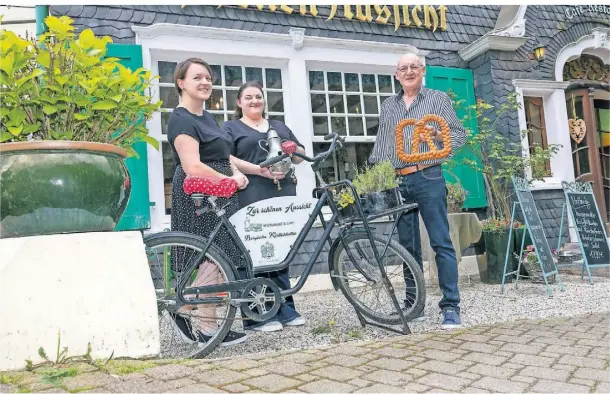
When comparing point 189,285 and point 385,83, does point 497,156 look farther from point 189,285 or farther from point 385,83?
point 189,285

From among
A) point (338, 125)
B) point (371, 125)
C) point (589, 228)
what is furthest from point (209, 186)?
point (589, 228)

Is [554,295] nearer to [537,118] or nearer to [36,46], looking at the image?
[537,118]

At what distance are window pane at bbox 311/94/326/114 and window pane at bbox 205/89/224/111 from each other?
1145 millimetres

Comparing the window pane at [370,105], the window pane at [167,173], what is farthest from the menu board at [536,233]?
the window pane at [167,173]

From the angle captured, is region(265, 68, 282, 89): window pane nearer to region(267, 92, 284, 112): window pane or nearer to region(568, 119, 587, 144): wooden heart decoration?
region(267, 92, 284, 112): window pane

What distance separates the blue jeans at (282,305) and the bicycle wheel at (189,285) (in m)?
0.43

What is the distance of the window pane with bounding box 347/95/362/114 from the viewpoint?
607cm

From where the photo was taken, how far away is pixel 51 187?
7.00 ft

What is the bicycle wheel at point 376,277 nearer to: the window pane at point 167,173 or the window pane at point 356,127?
the window pane at point 167,173

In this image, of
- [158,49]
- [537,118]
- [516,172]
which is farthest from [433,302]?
[537,118]

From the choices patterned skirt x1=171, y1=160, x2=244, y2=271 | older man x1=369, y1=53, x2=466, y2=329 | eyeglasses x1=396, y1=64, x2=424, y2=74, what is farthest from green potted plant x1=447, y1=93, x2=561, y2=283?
patterned skirt x1=171, y1=160, x2=244, y2=271

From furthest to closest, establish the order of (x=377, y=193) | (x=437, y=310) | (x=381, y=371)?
1. (x=437, y=310)
2. (x=377, y=193)
3. (x=381, y=371)

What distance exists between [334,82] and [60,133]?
4.17 metres

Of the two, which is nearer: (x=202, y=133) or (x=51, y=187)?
(x=51, y=187)
